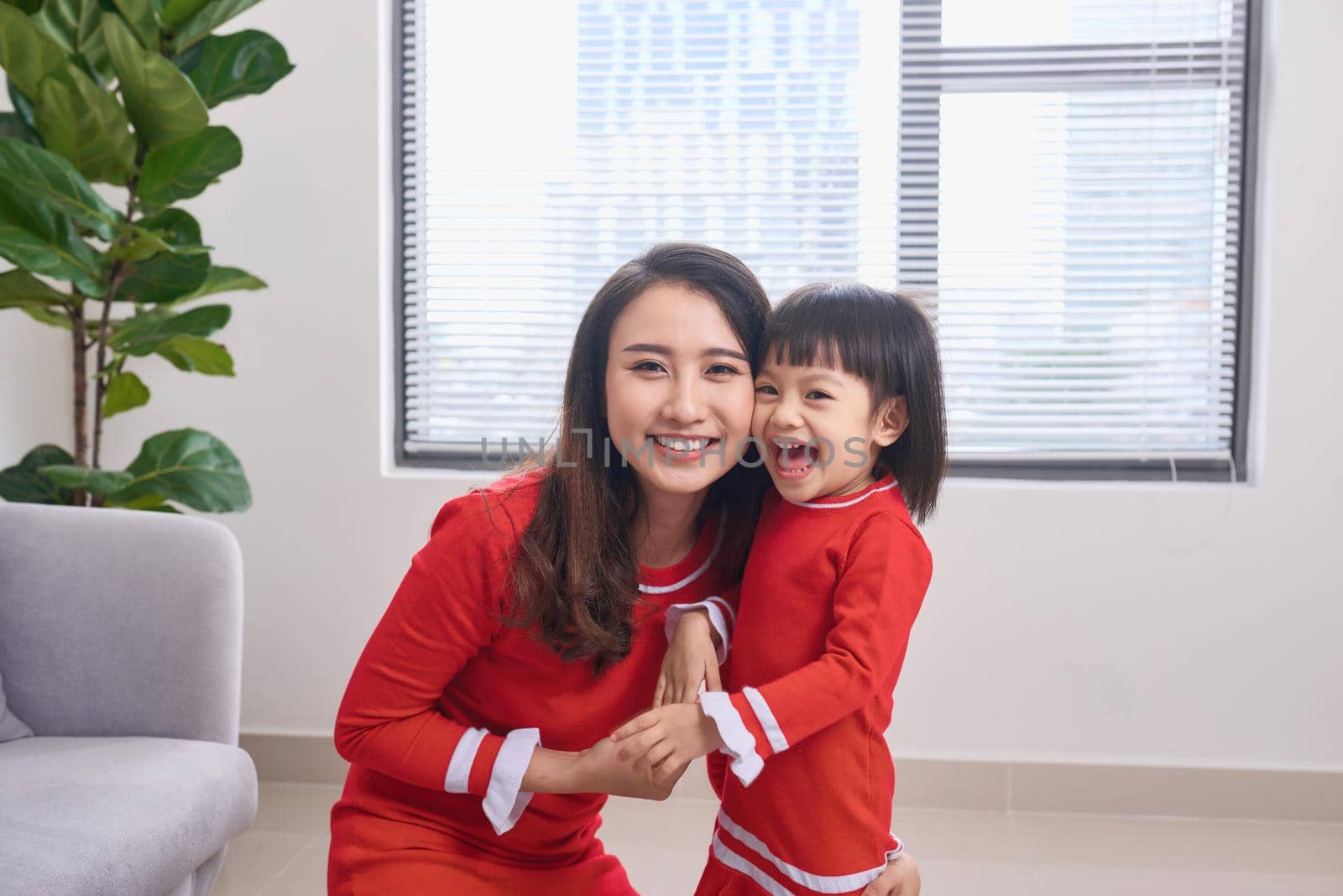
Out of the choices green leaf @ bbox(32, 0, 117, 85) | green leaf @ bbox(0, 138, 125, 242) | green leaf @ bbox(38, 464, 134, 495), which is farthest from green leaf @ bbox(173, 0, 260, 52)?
green leaf @ bbox(38, 464, 134, 495)

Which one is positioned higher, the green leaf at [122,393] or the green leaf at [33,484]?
the green leaf at [122,393]

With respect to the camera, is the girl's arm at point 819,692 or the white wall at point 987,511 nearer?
the girl's arm at point 819,692

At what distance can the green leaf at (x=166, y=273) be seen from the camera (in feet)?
6.72

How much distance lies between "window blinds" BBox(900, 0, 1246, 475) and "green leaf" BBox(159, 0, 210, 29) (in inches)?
63.7

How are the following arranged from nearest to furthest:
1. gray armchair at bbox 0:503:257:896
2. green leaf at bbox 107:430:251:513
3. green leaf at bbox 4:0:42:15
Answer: gray armchair at bbox 0:503:257:896
green leaf at bbox 4:0:42:15
green leaf at bbox 107:430:251:513

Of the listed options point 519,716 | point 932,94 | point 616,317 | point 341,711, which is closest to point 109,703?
point 341,711

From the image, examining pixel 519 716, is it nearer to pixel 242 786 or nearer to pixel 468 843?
pixel 468 843

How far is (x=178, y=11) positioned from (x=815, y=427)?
1.56 meters

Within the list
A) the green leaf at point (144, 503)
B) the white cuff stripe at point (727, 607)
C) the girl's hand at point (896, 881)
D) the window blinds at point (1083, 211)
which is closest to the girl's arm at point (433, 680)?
the white cuff stripe at point (727, 607)

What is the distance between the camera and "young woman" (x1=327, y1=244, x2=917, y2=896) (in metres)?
1.18

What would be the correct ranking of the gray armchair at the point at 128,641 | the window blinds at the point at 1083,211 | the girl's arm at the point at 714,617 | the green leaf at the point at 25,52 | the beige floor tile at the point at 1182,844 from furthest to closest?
the window blinds at the point at 1083,211 < the beige floor tile at the point at 1182,844 < the green leaf at the point at 25,52 < the gray armchair at the point at 128,641 < the girl's arm at the point at 714,617

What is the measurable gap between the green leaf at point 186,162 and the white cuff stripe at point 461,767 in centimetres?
133

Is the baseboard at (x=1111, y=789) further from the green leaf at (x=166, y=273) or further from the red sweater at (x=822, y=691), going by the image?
the green leaf at (x=166, y=273)

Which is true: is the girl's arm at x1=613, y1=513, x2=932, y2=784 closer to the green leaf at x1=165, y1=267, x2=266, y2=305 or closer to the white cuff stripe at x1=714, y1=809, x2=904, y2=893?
the white cuff stripe at x1=714, y1=809, x2=904, y2=893
